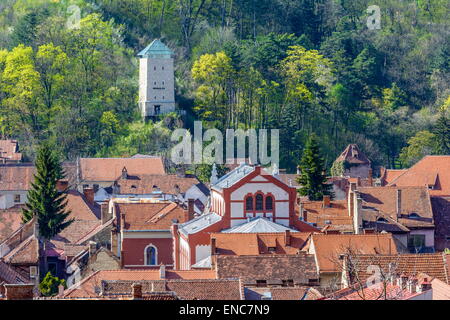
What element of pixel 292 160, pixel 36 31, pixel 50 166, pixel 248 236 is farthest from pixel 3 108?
pixel 248 236

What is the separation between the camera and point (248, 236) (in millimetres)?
46656

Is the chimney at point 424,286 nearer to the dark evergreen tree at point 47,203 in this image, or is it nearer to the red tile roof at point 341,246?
the red tile roof at point 341,246

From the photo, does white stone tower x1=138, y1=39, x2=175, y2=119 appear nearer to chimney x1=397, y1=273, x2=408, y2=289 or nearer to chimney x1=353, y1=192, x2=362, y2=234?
chimney x1=353, y1=192, x2=362, y2=234

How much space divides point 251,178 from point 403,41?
6889 cm

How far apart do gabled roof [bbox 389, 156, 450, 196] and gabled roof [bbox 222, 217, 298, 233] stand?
68.4 feet

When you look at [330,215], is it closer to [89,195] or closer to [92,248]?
[92,248]

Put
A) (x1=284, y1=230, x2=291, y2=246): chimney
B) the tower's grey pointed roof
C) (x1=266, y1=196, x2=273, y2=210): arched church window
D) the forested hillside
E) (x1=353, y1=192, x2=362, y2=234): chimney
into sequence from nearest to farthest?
(x1=284, y1=230, x2=291, y2=246): chimney, (x1=266, y1=196, x2=273, y2=210): arched church window, (x1=353, y1=192, x2=362, y2=234): chimney, the forested hillside, the tower's grey pointed roof

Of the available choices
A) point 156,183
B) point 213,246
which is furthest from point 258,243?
point 156,183

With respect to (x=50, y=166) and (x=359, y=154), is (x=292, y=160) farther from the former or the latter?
(x=50, y=166)

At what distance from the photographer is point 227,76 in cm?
10075

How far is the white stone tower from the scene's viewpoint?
322ft

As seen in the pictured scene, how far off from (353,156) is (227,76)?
40.4ft

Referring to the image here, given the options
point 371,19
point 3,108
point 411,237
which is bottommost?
point 411,237

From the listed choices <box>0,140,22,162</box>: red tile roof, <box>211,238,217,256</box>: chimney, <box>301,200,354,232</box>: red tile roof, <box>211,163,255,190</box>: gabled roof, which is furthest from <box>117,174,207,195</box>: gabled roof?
<box>211,238,217,256</box>: chimney
